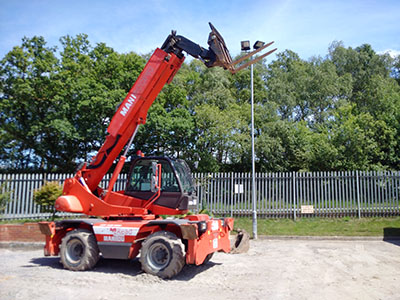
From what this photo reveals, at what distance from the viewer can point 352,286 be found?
23.3 feet

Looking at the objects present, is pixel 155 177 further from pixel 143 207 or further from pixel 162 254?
pixel 162 254

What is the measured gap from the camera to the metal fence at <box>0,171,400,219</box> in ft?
54.5

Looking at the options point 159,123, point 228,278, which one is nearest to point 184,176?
point 228,278

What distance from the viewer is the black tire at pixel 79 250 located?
27.6 ft

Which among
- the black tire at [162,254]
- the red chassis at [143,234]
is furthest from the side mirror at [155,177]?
the black tire at [162,254]

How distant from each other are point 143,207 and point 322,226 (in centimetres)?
992

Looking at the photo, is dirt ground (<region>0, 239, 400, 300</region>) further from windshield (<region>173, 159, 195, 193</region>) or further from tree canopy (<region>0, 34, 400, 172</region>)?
tree canopy (<region>0, 34, 400, 172</region>)

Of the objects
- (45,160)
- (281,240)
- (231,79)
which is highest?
(231,79)

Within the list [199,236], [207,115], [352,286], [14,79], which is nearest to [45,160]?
[14,79]

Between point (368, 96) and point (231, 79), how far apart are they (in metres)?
13.1

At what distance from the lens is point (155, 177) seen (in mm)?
8367

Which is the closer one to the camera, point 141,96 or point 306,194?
point 141,96

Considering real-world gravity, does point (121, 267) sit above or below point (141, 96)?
below

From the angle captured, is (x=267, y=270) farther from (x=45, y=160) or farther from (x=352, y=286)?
(x=45, y=160)
